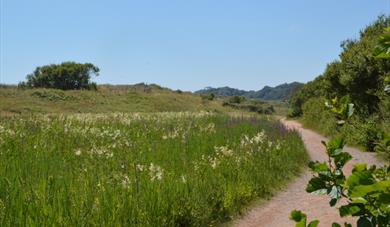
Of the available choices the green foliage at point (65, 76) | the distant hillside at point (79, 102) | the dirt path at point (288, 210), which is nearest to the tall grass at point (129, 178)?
the dirt path at point (288, 210)

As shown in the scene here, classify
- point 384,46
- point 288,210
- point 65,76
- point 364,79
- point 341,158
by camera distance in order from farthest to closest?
point 65,76, point 364,79, point 288,210, point 341,158, point 384,46

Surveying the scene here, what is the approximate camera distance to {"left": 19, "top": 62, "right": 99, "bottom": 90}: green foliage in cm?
8488

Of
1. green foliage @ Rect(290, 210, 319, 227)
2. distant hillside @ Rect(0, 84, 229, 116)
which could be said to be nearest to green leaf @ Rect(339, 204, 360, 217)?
green foliage @ Rect(290, 210, 319, 227)

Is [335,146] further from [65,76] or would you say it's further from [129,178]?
[65,76]

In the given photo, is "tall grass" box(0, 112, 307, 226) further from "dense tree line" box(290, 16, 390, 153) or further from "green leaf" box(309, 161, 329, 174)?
"dense tree line" box(290, 16, 390, 153)

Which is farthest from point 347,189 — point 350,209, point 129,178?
point 129,178

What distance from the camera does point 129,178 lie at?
7.20m

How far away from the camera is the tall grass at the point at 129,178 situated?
5328 mm

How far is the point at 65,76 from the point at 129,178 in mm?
81907

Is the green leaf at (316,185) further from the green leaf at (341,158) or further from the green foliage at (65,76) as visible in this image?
the green foliage at (65,76)

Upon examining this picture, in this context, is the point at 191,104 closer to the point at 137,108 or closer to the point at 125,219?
the point at 137,108

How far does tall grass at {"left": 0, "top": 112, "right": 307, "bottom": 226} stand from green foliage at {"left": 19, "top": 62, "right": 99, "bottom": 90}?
7334cm

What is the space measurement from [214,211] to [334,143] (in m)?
5.89

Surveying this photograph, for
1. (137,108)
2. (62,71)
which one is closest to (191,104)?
(137,108)
